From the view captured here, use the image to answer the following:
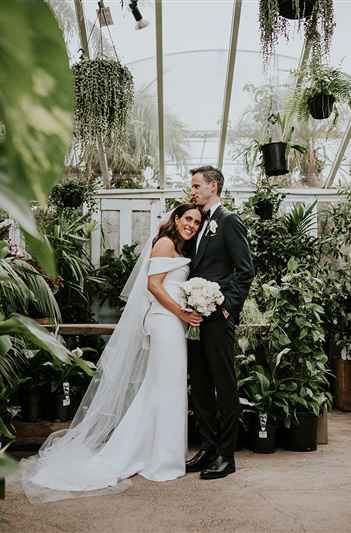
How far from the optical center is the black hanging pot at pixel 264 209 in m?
6.00

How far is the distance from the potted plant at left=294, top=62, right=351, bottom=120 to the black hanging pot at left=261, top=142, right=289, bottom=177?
1.66 feet

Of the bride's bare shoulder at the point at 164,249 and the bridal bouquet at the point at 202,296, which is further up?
the bride's bare shoulder at the point at 164,249

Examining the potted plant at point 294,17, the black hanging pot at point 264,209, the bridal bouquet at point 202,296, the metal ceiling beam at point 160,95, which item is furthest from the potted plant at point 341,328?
the bridal bouquet at point 202,296

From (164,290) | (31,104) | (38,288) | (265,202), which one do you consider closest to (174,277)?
(164,290)

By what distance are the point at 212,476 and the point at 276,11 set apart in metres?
2.83

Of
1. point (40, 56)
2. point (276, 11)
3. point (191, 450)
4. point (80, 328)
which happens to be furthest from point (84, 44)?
point (40, 56)

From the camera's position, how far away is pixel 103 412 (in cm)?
361

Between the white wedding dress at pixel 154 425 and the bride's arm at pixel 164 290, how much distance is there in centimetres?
4

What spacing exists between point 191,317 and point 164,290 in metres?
0.25

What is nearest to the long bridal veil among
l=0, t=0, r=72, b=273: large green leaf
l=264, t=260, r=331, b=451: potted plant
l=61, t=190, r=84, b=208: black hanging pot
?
l=264, t=260, r=331, b=451: potted plant

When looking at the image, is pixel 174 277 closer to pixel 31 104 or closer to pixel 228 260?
pixel 228 260

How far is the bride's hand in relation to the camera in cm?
342

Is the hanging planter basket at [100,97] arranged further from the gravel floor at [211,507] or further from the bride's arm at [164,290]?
the gravel floor at [211,507]

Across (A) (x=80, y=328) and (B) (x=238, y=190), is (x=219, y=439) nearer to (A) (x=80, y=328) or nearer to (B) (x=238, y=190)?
(A) (x=80, y=328)
